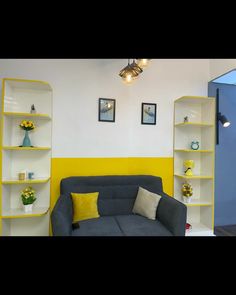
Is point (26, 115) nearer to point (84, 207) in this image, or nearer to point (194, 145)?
point (84, 207)

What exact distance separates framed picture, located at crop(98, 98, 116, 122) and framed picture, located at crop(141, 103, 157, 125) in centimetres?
46

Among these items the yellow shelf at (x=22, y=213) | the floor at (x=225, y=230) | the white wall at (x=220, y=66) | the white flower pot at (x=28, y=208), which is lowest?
the floor at (x=225, y=230)

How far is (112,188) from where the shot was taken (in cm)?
244

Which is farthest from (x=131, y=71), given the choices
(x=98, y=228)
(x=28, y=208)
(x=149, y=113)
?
(x=28, y=208)

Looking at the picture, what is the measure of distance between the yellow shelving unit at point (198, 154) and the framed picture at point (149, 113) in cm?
37

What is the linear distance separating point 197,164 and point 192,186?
0.37 metres

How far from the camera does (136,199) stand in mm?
2412

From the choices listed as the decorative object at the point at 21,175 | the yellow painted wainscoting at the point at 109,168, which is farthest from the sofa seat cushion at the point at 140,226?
the decorative object at the point at 21,175

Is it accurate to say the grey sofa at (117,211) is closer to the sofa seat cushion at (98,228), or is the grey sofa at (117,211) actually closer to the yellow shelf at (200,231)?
the sofa seat cushion at (98,228)

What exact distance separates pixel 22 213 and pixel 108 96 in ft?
6.18

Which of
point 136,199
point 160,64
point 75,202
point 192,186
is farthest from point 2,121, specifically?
point 192,186

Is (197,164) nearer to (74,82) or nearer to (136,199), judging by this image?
(136,199)

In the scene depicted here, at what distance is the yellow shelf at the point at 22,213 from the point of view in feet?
6.95
